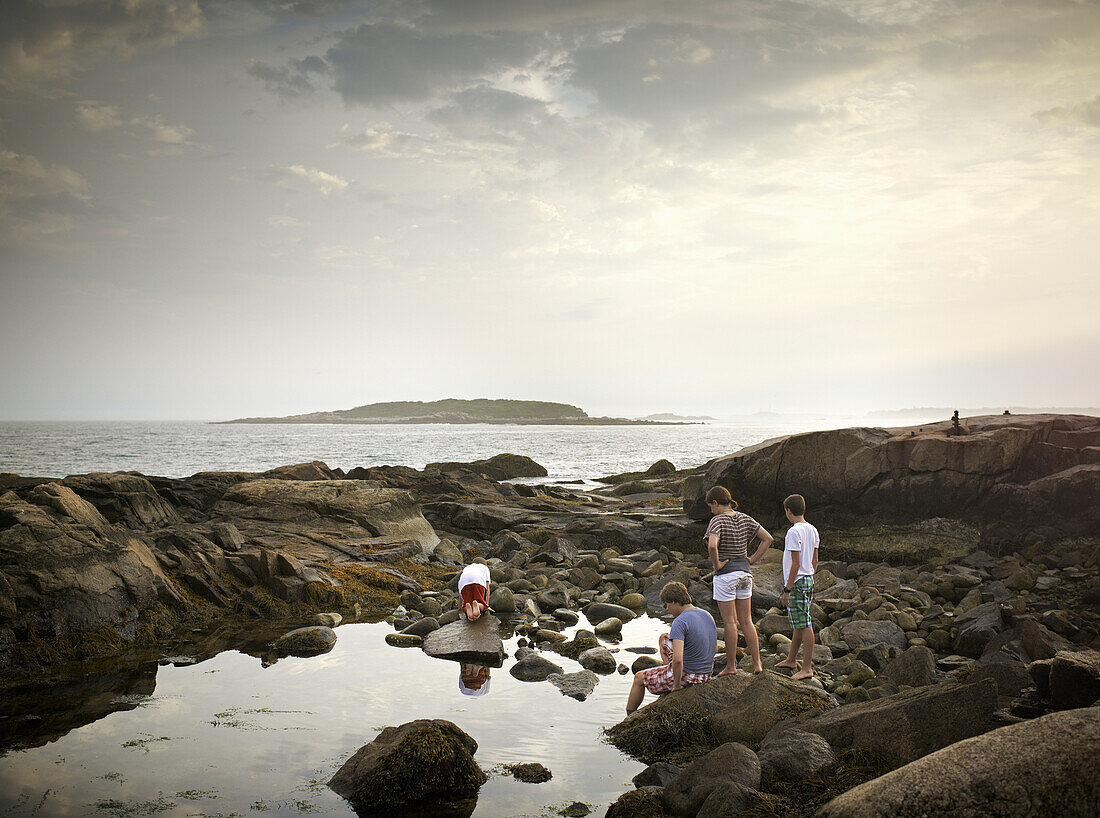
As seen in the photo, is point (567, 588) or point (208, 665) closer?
point (208, 665)

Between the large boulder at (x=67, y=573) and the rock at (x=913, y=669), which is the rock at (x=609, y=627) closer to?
the rock at (x=913, y=669)

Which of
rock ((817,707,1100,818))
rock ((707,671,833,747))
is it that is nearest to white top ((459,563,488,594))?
rock ((707,671,833,747))

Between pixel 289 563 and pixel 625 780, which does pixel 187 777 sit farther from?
pixel 289 563

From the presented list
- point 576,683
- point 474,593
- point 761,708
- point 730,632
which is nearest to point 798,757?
point 761,708

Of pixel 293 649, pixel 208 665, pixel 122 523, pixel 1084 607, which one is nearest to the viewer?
pixel 208 665

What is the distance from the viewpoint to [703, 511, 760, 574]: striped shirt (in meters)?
9.04

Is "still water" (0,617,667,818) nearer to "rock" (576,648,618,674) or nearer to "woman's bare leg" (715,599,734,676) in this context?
"rock" (576,648,618,674)

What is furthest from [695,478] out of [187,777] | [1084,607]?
[187,777]

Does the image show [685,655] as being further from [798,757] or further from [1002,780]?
[1002,780]

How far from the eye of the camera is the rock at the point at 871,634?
34.5ft

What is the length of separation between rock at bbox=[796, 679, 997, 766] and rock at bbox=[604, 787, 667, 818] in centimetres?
180

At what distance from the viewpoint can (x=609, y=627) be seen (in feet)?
39.6

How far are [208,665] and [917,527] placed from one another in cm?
1634

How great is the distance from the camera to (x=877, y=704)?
21.7 ft
